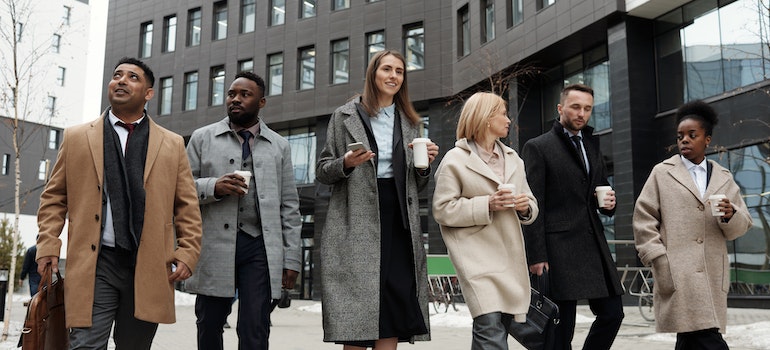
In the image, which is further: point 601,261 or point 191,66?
point 191,66

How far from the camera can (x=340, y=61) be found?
33.6 metres

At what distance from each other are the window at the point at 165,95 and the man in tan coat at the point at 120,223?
121 ft

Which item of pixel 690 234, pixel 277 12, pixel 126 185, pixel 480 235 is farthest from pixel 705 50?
pixel 277 12

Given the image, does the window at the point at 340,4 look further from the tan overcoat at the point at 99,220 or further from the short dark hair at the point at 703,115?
the tan overcoat at the point at 99,220

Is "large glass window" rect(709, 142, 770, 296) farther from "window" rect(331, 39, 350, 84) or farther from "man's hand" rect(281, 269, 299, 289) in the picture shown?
"window" rect(331, 39, 350, 84)

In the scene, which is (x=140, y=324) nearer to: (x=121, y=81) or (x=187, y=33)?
Result: (x=121, y=81)

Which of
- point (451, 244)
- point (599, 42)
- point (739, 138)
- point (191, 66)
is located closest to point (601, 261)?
point (451, 244)

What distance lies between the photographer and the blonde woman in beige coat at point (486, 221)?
430 centimetres

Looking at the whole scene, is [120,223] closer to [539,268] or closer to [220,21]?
[539,268]

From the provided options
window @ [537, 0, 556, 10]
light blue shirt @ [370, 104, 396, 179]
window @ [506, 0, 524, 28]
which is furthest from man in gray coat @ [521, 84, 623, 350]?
window @ [506, 0, 524, 28]

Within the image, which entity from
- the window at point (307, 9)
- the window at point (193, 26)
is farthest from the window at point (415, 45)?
the window at point (193, 26)

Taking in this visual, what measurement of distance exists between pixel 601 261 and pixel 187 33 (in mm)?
37012

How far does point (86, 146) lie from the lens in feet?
13.7

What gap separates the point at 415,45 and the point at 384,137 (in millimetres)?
27237
